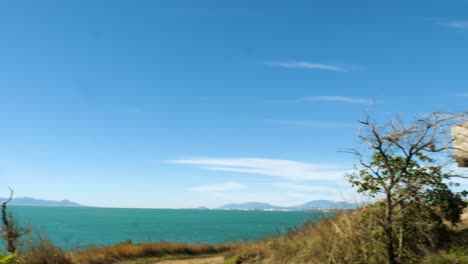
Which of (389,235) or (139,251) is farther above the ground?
(389,235)

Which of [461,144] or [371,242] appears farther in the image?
[461,144]

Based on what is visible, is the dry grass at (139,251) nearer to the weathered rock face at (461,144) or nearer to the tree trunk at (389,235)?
the tree trunk at (389,235)

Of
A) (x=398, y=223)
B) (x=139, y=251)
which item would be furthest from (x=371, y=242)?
(x=139, y=251)

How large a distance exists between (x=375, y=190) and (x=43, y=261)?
9949mm

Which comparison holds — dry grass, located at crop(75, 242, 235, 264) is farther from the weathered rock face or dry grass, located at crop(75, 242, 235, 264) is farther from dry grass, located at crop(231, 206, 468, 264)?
the weathered rock face

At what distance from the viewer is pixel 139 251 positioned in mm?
18906

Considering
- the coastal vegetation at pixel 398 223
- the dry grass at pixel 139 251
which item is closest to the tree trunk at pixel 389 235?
the coastal vegetation at pixel 398 223

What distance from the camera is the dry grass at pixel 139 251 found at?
1672 centimetres

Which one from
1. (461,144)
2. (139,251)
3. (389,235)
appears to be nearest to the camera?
(389,235)

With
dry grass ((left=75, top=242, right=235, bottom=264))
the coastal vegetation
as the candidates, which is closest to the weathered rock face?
the coastal vegetation

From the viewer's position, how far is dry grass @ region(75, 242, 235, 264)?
54.9 feet

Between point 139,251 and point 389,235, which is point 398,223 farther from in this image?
point 139,251

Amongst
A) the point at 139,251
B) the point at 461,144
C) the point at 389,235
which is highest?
the point at 461,144

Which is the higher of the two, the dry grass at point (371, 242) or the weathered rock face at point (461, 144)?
the weathered rock face at point (461, 144)
